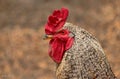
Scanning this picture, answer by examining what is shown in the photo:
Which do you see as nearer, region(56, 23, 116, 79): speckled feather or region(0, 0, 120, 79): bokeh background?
region(56, 23, 116, 79): speckled feather

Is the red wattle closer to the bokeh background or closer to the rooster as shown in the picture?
the rooster

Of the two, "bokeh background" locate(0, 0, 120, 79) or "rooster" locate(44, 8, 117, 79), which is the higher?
"rooster" locate(44, 8, 117, 79)

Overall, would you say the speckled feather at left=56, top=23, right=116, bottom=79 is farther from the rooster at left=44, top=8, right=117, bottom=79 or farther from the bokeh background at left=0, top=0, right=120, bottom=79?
the bokeh background at left=0, top=0, right=120, bottom=79

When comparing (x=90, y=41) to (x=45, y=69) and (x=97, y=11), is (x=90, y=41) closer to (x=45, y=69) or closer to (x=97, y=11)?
(x=45, y=69)

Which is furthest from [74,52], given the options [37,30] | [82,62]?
[37,30]

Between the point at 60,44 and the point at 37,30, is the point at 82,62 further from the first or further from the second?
the point at 37,30

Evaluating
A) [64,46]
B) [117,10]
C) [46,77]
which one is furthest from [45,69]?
[64,46]

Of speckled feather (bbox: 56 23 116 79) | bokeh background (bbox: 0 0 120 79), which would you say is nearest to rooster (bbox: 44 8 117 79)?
speckled feather (bbox: 56 23 116 79)
